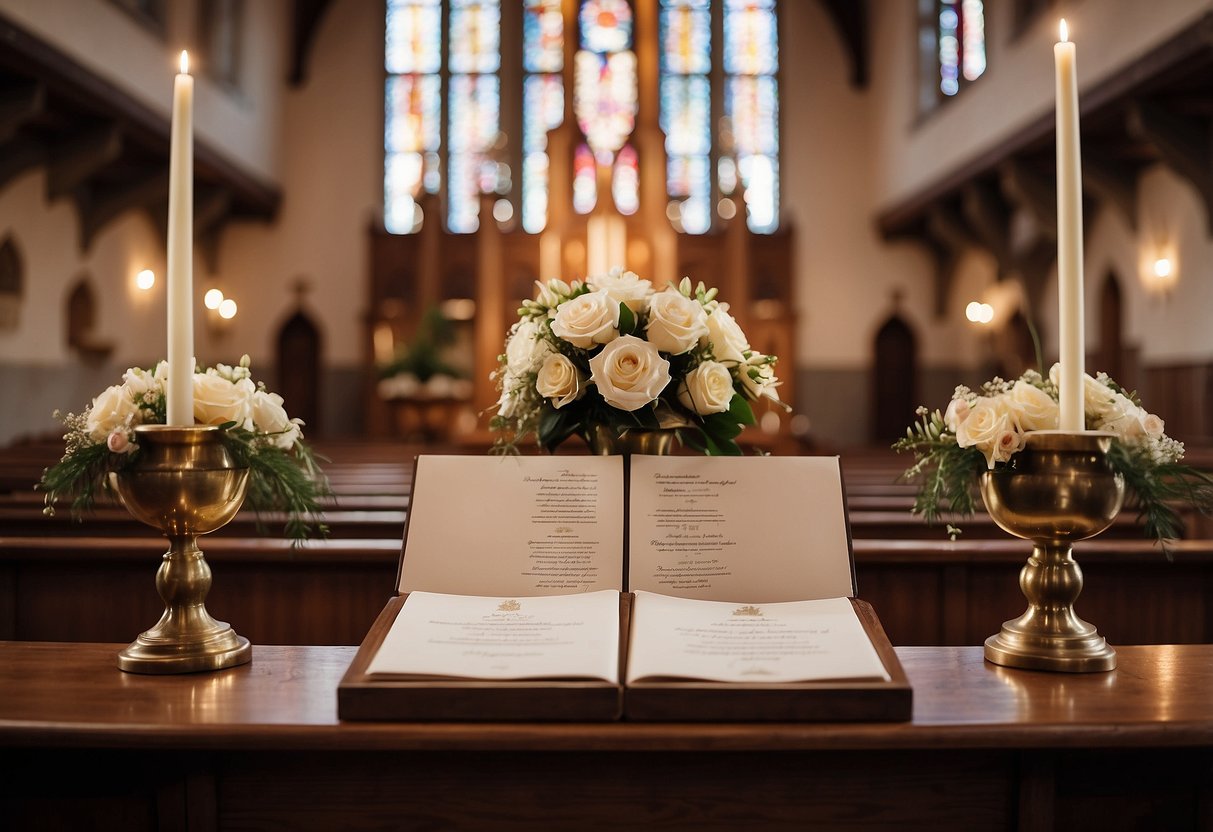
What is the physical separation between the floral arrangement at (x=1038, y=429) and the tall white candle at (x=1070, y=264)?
0.04 meters

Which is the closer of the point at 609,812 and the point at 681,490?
the point at 609,812

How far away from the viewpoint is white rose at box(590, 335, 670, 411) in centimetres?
138

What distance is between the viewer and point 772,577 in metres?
1.30

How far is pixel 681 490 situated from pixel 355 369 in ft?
34.8

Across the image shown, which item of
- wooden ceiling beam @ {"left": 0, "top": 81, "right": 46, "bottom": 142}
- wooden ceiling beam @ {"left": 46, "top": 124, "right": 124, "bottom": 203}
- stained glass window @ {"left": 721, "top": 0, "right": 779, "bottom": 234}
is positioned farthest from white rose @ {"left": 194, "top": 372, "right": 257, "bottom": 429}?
stained glass window @ {"left": 721, "top": 0, "right": 779, "bottom": 234}

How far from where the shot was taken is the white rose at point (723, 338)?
1.50 m

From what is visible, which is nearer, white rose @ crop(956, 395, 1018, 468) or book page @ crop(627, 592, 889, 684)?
book page @ crop(627, 592, 889, 684)

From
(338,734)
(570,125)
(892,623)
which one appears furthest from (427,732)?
(570,125)

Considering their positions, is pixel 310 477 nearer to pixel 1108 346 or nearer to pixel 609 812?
pixel 609 812

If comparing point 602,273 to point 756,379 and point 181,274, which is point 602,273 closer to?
point 756,379

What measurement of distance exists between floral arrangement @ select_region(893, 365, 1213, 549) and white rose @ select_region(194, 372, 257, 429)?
0.85 meters

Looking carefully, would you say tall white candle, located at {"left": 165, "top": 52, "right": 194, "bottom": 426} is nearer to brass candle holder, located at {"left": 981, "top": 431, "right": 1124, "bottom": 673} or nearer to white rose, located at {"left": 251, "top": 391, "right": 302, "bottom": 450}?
white rose, located at {"left": 251, "top": 391, "right": 302, "bottom": 450}

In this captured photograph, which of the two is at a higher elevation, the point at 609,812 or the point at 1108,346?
the point at 1108,346

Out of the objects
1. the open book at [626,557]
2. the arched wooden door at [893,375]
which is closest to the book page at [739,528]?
the open book at [626,557]
